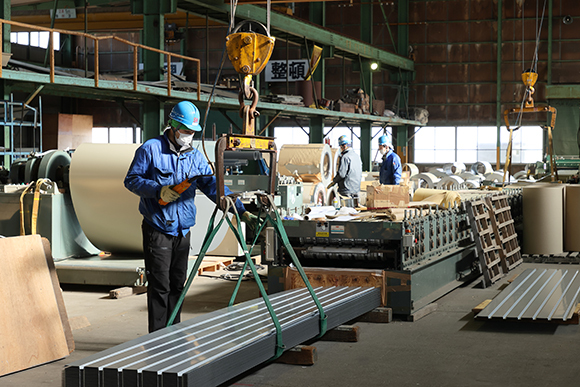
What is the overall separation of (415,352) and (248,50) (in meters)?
2.48

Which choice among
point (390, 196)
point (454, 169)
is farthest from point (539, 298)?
point (454, 169)

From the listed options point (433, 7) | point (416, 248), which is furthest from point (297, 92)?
point (416, 248)

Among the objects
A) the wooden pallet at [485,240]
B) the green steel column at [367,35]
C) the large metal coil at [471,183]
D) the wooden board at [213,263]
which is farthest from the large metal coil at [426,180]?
the wooden board at [213,263]

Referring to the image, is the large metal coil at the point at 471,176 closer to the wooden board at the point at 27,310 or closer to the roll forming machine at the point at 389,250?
the roll forming machine at the point at 389,250

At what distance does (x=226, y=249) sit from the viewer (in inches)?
358

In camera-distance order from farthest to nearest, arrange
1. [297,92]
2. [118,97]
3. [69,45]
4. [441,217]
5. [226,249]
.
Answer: [69,45] < [297,92] < [118,97] < [226,249] < [441,217]

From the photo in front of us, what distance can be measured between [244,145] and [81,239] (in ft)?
15.3

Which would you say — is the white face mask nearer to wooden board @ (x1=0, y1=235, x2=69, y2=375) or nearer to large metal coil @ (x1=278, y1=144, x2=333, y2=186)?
wooden board @ (x1=0, y1=235, x2=69, y2=375)

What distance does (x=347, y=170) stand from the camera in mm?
10883

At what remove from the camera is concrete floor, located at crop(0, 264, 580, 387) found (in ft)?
13.9

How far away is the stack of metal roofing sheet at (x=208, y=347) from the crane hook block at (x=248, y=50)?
1.71 metres

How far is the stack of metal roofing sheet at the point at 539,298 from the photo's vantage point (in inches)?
217

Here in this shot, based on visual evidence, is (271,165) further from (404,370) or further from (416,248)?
(416,248)

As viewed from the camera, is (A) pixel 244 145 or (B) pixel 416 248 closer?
(A) pixel 244 145
